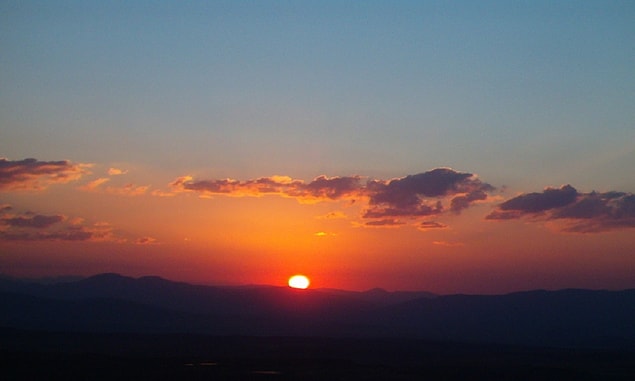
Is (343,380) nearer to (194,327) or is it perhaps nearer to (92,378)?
(92,378)

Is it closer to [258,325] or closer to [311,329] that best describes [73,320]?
[258,325]

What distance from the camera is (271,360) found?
65688 mm

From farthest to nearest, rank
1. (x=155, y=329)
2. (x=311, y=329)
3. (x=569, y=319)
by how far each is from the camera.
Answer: (x=569, y=319) → (x=311, y=329) → (x=155, y=329)

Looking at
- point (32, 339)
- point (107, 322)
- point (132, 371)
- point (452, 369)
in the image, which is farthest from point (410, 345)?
point (107, 322)

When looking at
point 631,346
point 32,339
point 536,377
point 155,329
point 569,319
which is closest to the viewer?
point 536,377

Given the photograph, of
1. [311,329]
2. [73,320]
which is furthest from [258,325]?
[73,320]

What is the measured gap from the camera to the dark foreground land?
52.4m

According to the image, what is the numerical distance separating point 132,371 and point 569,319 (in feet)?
530

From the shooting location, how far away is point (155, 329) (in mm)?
141875

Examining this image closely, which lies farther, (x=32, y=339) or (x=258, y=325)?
(x=258, y=325)

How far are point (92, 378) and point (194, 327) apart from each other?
10339cm

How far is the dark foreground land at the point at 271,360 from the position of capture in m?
52.4

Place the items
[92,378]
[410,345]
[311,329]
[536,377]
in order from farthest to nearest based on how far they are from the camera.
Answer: [311,329] → [410,345] → [536,377] → [92,378]

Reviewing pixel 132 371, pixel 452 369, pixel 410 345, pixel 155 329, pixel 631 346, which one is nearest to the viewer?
pixel 132 371
